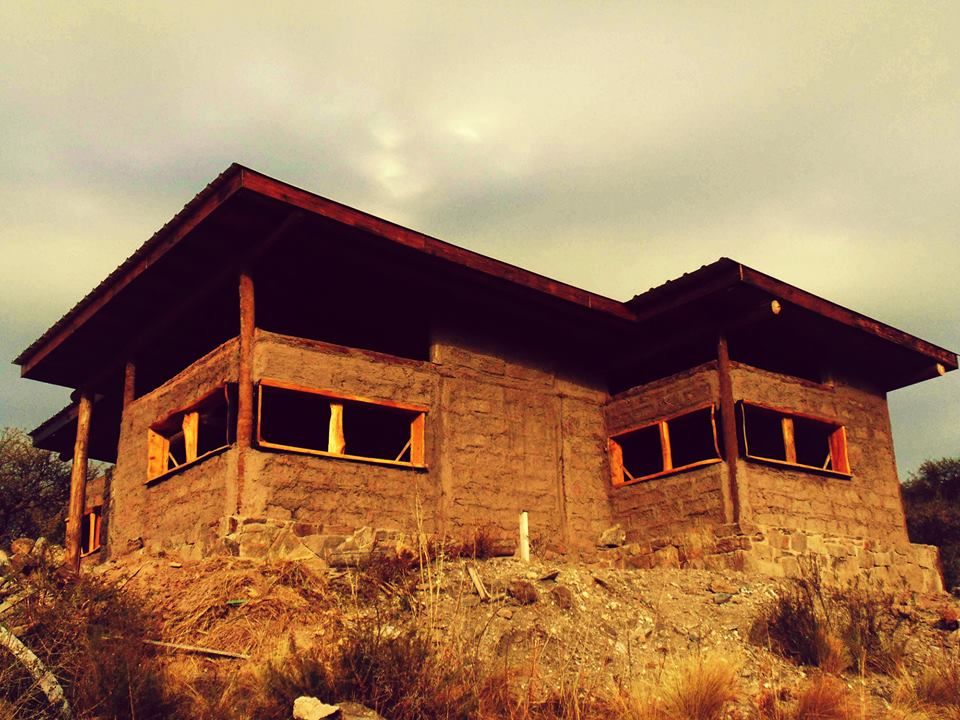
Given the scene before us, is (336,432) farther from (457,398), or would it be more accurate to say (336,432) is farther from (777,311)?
(777,311)

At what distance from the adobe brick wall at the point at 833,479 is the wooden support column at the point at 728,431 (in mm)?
156

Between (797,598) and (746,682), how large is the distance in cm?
177

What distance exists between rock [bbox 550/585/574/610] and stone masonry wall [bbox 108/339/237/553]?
4.17 m

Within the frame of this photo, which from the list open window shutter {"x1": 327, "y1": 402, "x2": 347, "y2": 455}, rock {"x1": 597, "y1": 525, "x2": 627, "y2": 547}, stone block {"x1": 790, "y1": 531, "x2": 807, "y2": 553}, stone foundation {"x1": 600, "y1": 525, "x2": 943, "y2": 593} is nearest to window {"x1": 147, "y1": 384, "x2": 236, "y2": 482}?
open window shutter {"x1": 327, "y1": 402, "x2": 347, "y2": 455}

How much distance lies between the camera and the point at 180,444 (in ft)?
54.7

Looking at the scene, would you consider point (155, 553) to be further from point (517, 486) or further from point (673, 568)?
point (673, 568)

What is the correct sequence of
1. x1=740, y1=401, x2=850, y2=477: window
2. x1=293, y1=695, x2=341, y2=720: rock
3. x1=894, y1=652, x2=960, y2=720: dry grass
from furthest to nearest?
x1=740, y1=401, x2=850, y2=477: window → x1=894, y1=652, x2=960, y2=720: dry grass → x1=293, y1=695, x2=341, y2=720: rock

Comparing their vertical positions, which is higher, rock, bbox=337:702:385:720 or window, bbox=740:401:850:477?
window, bbox=740:401:850:477

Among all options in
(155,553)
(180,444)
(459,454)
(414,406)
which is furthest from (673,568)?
(180,444)

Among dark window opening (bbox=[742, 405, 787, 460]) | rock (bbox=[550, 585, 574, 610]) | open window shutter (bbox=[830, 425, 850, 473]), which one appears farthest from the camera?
dark window opening (bbox=[742, 405, 787, 460])

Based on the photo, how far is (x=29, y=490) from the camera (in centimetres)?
2708

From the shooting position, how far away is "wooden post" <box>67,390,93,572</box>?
15.8 m

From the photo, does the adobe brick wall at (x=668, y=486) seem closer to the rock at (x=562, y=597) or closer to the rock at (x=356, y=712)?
the rock at (x=562, y=597)

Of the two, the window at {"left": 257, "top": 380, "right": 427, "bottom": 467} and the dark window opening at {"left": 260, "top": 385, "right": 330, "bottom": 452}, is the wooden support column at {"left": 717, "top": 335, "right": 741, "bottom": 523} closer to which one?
the window at {"left": 257, "top": 380, "right": 427, "bottom": 467}
